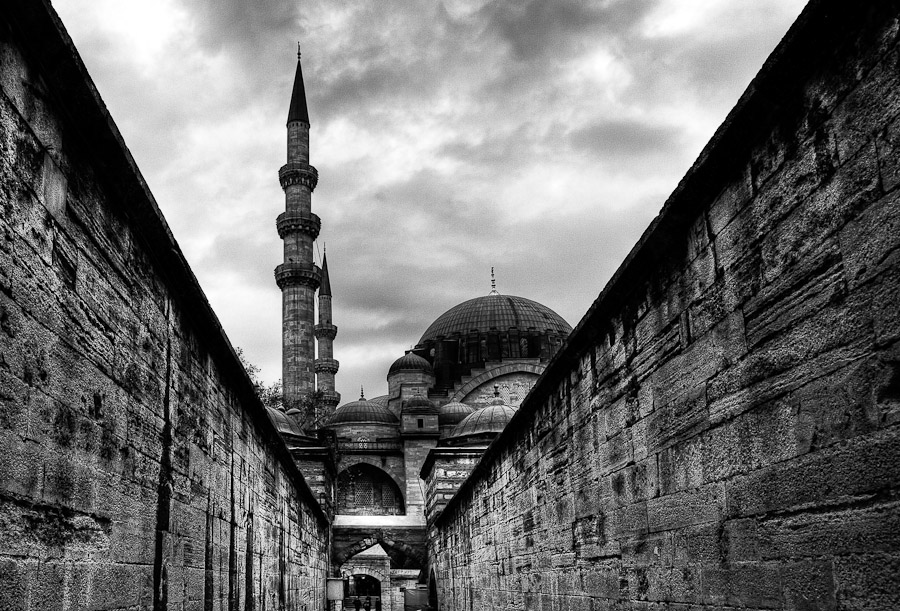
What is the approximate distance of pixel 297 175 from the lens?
32.5 metres

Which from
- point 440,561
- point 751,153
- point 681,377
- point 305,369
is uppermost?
point 305,369

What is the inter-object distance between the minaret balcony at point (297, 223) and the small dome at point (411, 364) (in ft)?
32.8

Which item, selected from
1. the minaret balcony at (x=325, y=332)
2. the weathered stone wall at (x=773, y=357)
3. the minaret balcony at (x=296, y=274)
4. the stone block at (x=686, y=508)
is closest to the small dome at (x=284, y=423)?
the minaret balcony at (x=296, y=274)

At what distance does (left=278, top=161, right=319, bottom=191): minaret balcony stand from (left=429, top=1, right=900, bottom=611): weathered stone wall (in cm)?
2760

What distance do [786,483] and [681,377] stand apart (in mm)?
1223

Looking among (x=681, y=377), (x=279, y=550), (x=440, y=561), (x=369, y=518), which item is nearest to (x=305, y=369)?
A: (x=369, y=518)

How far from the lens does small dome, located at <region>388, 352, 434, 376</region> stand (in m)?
40.5

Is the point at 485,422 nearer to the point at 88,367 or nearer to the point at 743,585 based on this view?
the point at 743,585

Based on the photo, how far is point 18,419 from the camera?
9.60 ft

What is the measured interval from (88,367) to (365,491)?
34000mm

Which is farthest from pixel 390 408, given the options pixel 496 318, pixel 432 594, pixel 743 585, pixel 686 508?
pixel 743 585

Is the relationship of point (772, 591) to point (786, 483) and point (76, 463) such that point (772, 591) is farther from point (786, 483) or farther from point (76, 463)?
point (76, 463)

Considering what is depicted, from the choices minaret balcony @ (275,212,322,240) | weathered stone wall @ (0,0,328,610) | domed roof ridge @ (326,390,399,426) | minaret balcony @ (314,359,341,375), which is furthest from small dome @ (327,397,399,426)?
weathered stone wall @ (0,0,328,610)

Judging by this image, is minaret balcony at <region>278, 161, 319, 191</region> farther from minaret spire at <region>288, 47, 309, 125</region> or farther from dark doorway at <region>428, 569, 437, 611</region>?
dark doorway at <region>428, 569, 437, 611</region>
